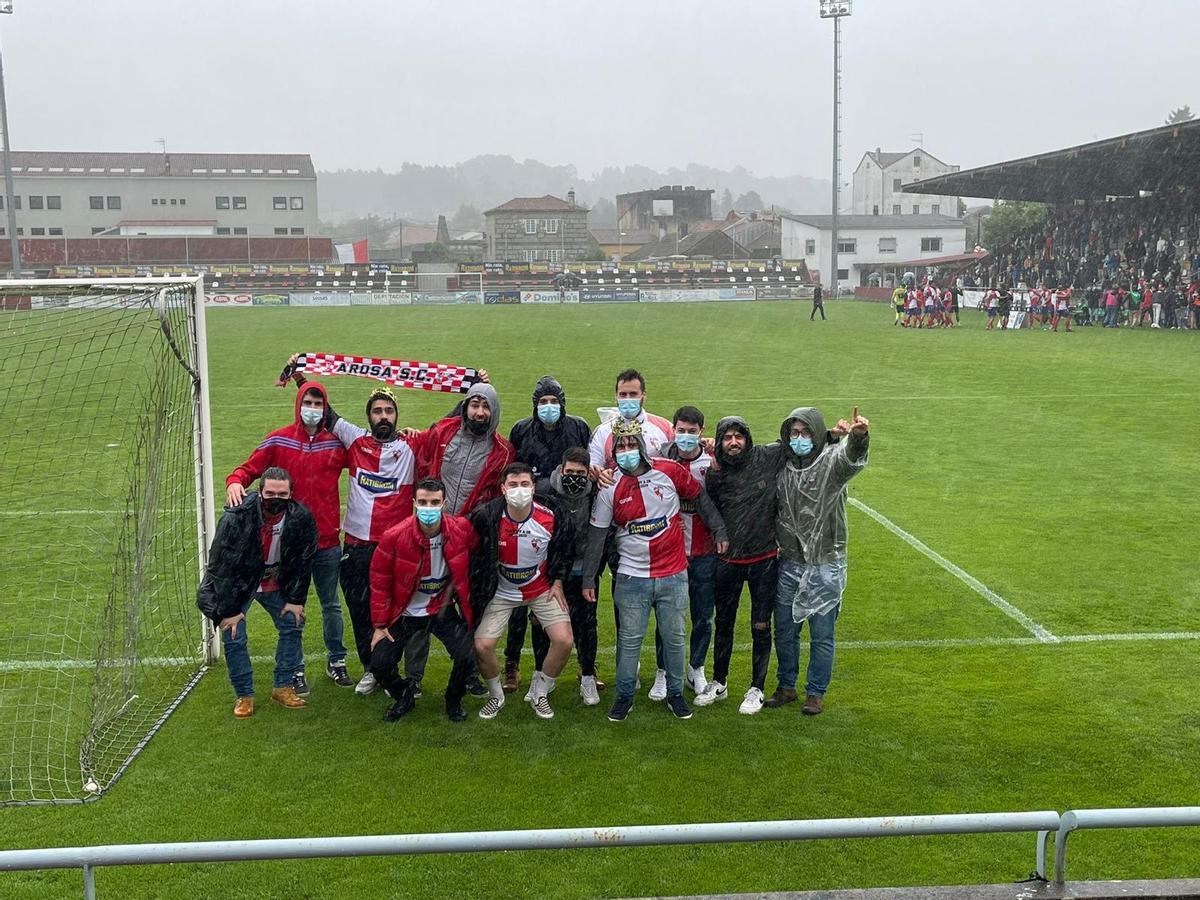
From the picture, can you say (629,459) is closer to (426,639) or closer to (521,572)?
(521,572)

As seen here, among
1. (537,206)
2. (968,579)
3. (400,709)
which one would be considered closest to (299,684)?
(400,709)

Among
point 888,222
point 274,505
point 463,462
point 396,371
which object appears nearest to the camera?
point 274,505

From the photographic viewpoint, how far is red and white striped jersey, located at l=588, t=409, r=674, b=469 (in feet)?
23.1

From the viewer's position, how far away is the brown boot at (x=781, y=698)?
7.13 meters

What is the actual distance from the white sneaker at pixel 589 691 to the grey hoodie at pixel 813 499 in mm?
1414

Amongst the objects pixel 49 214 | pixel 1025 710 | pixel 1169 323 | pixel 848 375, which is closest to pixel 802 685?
pixel 1025 710

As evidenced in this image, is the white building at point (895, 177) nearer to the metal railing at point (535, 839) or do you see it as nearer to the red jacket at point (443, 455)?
the red jacket at point (443, 455)

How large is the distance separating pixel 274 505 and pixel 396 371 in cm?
150

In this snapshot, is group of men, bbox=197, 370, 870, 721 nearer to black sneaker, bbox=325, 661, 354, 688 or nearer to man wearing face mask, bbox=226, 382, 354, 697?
man wearing face mask, bbox=226, 382, 354, 697

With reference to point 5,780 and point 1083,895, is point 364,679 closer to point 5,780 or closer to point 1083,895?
point 5,780

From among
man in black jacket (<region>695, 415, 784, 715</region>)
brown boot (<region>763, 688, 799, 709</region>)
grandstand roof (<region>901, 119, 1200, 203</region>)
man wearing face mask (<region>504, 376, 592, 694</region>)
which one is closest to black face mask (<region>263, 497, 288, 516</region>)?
man wearing face mask (<region>504, 376, 592, 694</region>)

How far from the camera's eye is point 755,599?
709 centimetres

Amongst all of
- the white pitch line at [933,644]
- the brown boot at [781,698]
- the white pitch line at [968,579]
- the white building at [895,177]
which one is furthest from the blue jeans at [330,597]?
the white building at [895,177]

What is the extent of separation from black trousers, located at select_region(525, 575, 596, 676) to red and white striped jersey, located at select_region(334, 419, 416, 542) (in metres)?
1.02
